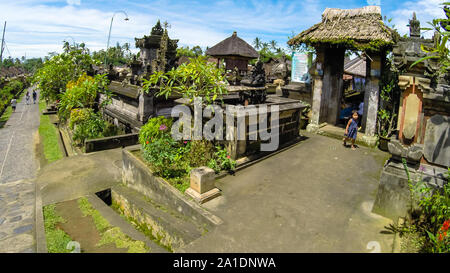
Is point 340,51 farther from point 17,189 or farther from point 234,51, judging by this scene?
point 17,189

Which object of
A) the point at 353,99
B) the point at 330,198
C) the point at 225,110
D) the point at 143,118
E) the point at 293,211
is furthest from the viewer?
the point at 353,99

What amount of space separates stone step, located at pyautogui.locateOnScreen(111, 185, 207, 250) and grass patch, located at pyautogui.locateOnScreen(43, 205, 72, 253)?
159cm

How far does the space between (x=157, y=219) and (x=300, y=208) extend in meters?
3.19

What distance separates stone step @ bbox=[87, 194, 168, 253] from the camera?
552 centimetres

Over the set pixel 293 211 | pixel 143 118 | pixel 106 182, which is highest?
pixel 143 118

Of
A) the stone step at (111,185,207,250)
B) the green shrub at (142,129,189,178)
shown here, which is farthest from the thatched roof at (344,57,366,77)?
the stone step at (111,185,207,250)

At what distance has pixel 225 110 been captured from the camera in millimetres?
7738

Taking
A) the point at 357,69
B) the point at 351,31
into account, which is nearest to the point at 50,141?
the point at 351,31

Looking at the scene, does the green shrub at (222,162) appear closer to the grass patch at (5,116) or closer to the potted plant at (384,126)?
the potted plant at (384,126)

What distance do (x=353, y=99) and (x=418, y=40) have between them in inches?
552

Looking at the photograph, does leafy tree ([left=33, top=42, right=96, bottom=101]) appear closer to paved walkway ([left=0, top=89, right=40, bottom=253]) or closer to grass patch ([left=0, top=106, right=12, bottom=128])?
paved walkway ([left=0, top=89, right=40, bottom=253])

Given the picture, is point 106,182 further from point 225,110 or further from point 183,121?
point 225,110

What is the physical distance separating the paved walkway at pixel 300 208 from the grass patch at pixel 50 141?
10.5 metres
